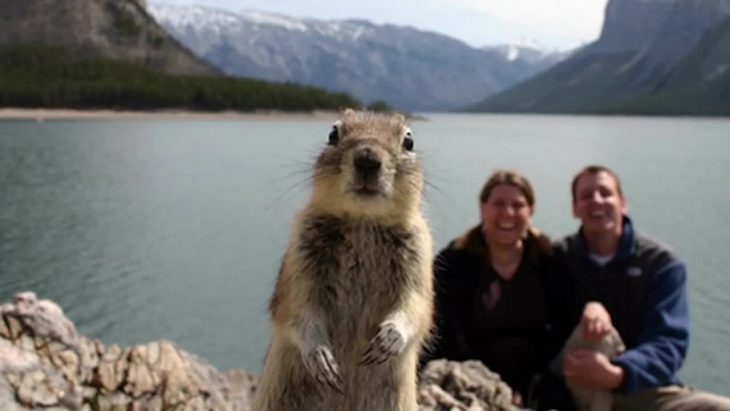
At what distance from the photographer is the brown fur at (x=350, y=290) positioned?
4746 mm

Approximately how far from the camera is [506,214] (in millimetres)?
8016

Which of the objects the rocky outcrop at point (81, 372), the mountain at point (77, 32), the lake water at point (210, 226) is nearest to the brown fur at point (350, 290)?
the lake water at point (210, 226)

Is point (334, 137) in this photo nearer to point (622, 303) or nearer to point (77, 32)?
point (622, 303)

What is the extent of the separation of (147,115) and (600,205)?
13106 centimetres

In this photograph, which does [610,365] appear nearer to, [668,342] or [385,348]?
[668,342]

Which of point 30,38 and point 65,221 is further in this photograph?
point 30,38

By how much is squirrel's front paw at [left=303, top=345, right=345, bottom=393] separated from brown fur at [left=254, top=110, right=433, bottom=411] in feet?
0.63

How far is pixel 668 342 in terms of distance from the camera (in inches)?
302

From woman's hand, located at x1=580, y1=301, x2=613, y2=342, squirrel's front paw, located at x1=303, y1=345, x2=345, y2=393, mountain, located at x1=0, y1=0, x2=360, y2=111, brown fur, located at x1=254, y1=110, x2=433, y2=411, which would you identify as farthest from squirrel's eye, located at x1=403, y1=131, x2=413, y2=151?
mountain, located at x1=0, y1=0, x2=360, y2=111

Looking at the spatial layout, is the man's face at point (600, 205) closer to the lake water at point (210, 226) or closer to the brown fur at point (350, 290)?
the lake water at point (210, 226)

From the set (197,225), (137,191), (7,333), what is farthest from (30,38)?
(7,333)

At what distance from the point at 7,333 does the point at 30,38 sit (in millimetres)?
197909

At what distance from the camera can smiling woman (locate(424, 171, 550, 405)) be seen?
8.11 metres

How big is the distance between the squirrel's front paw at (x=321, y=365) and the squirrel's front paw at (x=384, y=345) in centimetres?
19
